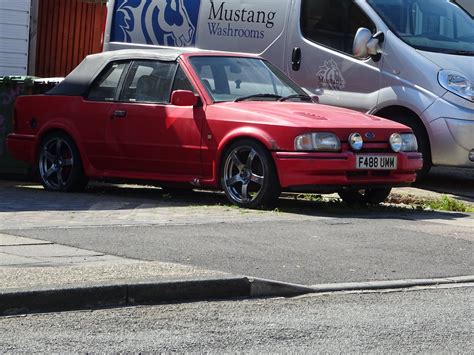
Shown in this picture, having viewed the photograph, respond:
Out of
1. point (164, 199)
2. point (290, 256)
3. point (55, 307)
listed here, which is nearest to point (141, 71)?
point (164, 199)

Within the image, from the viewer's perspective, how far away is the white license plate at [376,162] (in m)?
10.7

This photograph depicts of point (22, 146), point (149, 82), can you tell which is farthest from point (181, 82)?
point (22, 146)

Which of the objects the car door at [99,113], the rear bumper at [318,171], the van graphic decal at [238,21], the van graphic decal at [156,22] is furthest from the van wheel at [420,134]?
the car door at [99,113]

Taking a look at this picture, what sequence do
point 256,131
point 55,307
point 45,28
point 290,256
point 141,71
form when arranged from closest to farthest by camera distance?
point 55,307, point 290,256, point 256,131, point 141,71, point 45,28

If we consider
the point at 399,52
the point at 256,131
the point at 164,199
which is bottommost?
the point at 164,199

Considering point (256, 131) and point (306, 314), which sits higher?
point (256, 131)

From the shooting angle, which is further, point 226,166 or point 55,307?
point 226,166

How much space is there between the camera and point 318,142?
34.3 ft

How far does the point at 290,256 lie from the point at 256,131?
101 inches

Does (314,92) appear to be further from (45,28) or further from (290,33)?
(45,28)

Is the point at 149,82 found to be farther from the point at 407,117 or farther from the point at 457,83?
the point at 457,83

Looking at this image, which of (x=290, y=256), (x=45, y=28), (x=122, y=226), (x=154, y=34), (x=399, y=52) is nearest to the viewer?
(x=290, y=256)

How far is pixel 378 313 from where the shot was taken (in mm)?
6723

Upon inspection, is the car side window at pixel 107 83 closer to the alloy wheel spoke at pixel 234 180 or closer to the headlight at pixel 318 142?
the alloy wheel spoke at pixel 234 180
